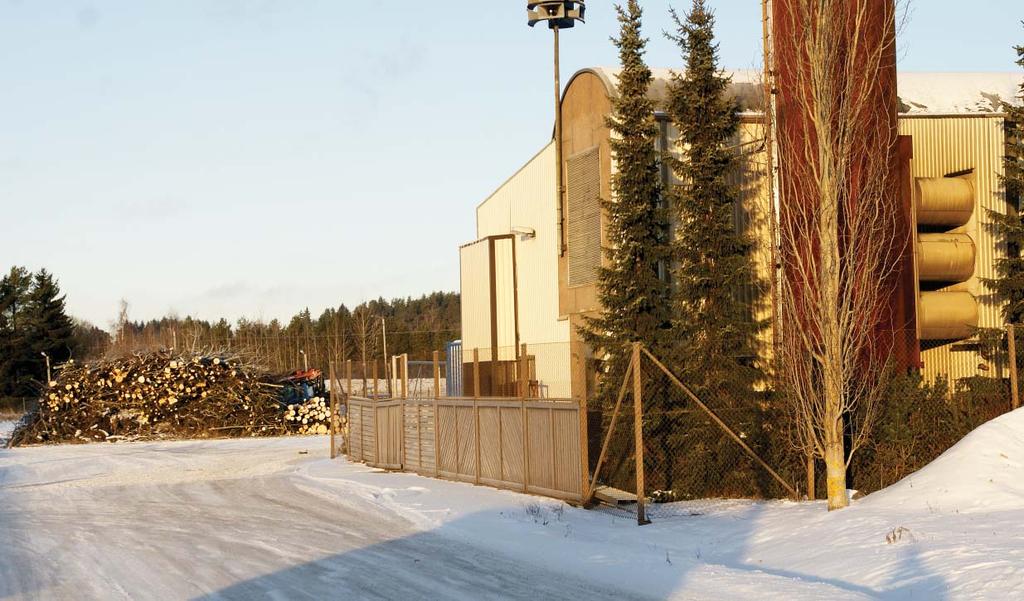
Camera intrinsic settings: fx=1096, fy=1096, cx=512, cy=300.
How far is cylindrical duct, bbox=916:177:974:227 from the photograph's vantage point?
25.3m

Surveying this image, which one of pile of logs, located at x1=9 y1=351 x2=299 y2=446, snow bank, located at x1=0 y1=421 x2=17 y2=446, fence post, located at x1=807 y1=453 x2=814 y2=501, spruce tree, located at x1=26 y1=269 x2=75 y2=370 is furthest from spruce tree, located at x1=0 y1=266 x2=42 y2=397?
fence post, located at x1=807 y1=453 x2=814 y2=501

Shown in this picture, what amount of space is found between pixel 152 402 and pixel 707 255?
27747 mm

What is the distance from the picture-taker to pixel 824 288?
15172 millimetres

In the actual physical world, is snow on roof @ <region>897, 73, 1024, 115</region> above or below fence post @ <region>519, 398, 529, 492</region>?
above

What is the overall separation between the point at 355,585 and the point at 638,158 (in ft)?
36.9

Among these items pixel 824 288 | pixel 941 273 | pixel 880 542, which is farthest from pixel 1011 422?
pixel 941 273

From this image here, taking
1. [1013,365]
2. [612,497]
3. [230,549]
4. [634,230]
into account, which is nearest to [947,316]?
[1013,365]

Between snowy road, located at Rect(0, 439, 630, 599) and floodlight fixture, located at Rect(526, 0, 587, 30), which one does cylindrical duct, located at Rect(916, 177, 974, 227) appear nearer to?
floodlight fixture, located at Rect(526, 0, 587, 30)

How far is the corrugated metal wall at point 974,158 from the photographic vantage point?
25.9m

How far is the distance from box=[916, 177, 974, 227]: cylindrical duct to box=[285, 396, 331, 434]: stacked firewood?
979 inches

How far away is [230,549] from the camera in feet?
Answer: 46.2

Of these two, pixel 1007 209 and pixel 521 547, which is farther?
pixel 1007 209

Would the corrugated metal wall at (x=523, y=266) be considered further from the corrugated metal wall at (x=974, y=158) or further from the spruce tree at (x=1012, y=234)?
the spruce tree at (x=1012, y=234)

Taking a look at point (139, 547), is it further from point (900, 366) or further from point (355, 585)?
point (900, 366)
